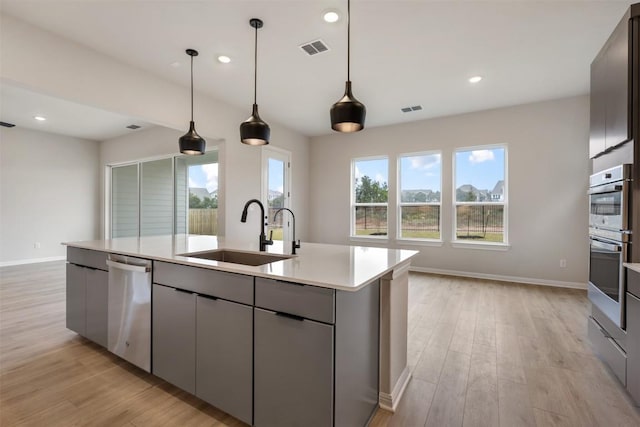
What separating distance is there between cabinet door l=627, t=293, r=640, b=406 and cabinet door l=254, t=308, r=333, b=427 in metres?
1.94

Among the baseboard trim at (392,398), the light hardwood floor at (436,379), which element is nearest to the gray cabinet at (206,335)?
the light hardwood floor at (436,379)

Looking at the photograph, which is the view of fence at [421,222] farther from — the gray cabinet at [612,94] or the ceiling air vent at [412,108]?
the gray cabinet at [612,94]

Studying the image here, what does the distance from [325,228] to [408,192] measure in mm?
1998

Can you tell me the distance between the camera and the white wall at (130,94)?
8.75 ft

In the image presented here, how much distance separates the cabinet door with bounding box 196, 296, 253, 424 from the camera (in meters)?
1.51

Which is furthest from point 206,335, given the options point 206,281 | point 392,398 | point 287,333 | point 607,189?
point 607,189

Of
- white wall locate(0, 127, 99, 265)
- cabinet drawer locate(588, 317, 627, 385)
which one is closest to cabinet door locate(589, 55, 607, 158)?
cabinet drawer locate(588, 317, 627, 385)

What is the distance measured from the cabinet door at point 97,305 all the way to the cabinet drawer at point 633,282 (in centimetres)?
365

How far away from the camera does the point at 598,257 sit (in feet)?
7.82

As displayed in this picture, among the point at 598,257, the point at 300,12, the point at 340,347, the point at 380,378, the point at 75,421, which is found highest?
the point at 300,12

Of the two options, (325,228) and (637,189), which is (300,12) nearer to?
(637,189)

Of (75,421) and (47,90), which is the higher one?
(47,90)

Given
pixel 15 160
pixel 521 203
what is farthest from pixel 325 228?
pixel 15 160

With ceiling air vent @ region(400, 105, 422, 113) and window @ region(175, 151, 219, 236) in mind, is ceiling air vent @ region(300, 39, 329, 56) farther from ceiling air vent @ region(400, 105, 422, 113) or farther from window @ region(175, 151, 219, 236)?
window @ region(175, 151, 219, 236)
